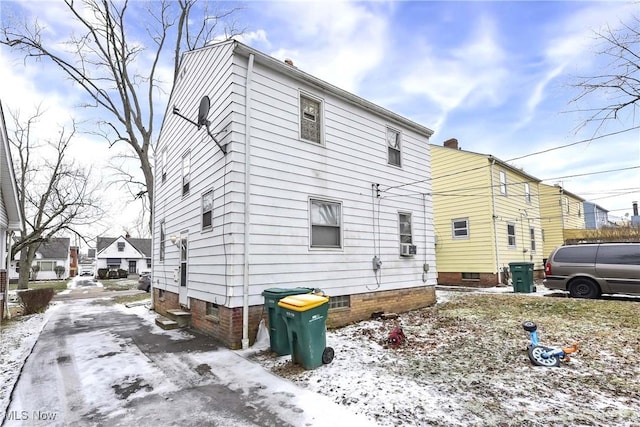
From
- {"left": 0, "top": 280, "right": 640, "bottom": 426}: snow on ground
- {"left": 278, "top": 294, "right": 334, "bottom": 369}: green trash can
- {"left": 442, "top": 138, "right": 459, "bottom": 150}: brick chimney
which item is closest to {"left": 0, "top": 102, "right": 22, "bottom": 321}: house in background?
{"left": 0, "top": 280, "right": 640, "bottom": 426}: snow on ground

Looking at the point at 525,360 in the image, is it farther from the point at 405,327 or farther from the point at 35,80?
the point at 35,80

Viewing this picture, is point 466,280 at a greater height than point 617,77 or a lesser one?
lesser

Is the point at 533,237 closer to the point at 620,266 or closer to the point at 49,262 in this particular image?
the point at 620,266

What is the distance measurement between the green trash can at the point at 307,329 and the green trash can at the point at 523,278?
34.8 feet

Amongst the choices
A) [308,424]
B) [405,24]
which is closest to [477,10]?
[405,24]

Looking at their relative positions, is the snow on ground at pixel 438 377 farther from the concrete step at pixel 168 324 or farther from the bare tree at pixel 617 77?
the bare tree at pixel 617 77

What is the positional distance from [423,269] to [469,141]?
11964 mm

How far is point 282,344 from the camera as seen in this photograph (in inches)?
216

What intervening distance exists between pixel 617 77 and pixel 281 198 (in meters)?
7.34

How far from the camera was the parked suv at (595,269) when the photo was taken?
9.54m

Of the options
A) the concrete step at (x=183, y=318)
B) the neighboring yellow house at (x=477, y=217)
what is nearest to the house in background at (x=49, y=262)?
the concrete step at (x=183, y=318)

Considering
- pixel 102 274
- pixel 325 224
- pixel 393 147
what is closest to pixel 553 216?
pixel 393 147

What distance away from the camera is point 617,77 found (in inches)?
268

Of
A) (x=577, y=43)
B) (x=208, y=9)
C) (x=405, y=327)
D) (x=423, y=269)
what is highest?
(x=208, y=9)
